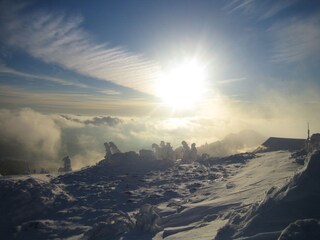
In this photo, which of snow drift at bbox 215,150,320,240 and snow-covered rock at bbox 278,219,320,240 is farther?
snow drift at bbox 215,150,320,240

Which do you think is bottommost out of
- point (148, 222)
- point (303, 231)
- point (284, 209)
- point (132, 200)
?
point (132, 200)

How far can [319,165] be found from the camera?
41719 mm

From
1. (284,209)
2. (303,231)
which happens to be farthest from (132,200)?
(303,231)

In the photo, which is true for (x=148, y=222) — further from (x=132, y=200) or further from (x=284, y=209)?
(x=132, y=200)

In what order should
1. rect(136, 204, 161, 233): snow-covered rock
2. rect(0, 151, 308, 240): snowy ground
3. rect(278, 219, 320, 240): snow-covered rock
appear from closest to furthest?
rect(278, 219, 320, 240): snow-covered rock
rect(136, 204, 161, 233): snow-covered rock
rect(0, 151, 308, 240): snowy ground

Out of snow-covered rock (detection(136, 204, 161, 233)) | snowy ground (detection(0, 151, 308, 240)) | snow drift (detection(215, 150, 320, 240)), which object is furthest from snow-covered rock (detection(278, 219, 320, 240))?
snow-covered rock (detection(136, 204, 161, 233))

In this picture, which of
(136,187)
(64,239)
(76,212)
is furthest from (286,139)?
(64,239)

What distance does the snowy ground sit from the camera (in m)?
67.4

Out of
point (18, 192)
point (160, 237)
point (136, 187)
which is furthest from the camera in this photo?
point (136, 187)

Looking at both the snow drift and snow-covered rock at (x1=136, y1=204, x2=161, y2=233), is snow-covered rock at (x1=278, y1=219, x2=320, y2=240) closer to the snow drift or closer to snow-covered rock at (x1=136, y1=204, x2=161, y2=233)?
the snow drift

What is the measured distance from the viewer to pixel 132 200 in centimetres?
11550

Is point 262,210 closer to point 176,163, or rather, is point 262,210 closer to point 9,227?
point 9,227

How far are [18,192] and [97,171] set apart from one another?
54.3 metres

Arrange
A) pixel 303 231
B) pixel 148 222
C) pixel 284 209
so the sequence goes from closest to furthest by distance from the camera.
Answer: pixel 303 231 < pixel 284 209 < pixel 148 222
